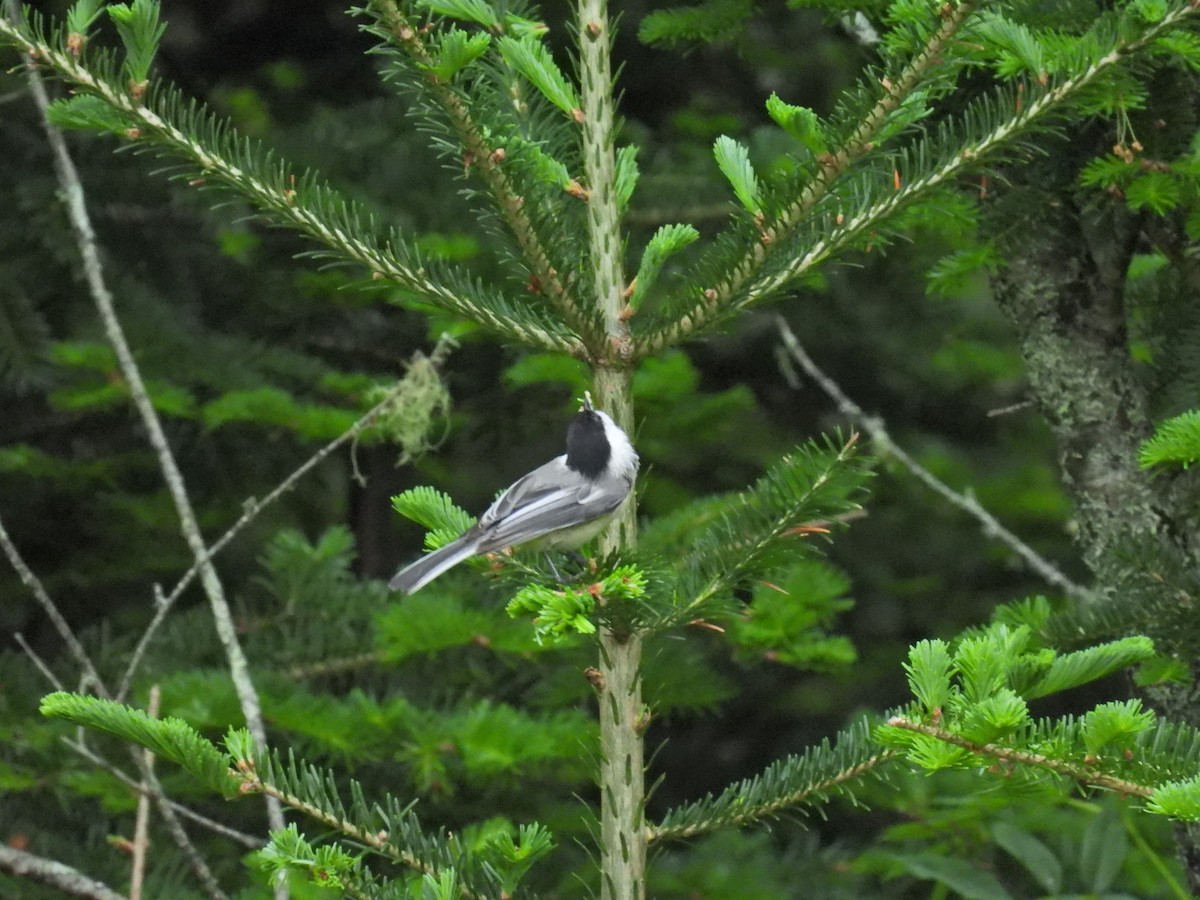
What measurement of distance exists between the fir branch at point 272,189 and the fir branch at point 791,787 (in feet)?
2.18

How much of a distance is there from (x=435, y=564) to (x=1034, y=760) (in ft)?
3.13

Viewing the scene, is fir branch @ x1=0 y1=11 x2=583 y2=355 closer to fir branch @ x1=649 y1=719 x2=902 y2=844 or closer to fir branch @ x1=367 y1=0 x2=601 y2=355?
fir branch @ x1=367 y1=0 x2=601 y2=355

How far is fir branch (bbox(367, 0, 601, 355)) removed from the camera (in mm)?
1790

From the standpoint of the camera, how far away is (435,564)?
223 cm

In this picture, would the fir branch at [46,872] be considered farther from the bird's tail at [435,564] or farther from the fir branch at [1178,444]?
the fir branch at [1178,444]

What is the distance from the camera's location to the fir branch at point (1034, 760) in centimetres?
167

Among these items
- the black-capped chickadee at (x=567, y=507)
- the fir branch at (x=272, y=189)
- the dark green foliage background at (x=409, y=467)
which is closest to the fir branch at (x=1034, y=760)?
the black-capped chickadee at (x=567, y=507)

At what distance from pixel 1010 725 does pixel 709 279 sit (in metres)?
0.76

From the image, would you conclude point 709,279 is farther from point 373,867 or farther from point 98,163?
point 98,163

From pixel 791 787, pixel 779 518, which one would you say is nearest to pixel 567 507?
pixel 779 518

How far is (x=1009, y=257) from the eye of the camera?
9.57 feet

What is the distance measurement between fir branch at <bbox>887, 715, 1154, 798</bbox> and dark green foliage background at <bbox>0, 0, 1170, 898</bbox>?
3.95 feet

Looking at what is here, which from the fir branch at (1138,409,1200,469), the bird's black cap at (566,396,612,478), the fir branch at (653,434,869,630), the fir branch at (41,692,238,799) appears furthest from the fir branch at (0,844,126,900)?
the fir branch at (1138,409,1200,469)

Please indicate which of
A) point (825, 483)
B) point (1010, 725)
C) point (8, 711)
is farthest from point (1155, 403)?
point (8, 711)
